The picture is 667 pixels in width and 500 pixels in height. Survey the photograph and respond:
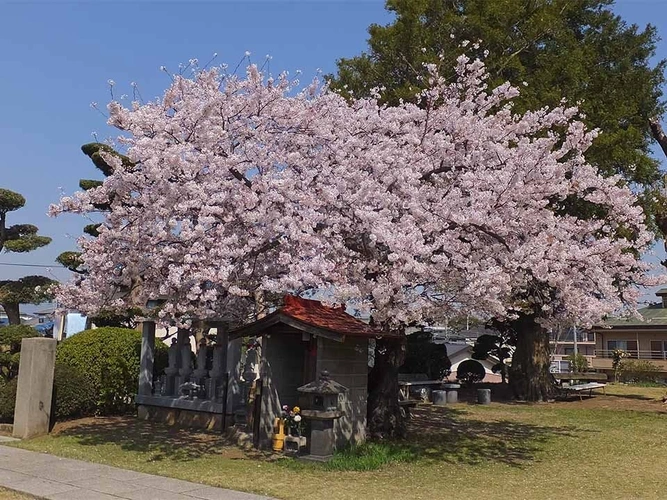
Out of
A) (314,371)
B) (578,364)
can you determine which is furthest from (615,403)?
→ (578,364)

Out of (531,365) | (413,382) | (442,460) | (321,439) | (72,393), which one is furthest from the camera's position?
(531,365)

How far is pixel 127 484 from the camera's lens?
9.16 m

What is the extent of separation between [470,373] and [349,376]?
1813 centimetres

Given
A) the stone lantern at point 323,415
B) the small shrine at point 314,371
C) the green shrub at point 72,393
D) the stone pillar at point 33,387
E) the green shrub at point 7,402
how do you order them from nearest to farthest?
1. the stone lantern at point 323,415
2. the small shrine at point 314,371
3. the stone pillar at point 33,387
4. the green shrub at point 7,402
5. the green shrub at point 72,393

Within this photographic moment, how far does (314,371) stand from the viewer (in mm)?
12445

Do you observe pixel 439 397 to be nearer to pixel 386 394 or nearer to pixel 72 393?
pixel 386 394

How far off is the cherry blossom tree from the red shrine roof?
51cm

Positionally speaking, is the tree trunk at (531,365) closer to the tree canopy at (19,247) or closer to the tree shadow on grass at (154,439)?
the tree shadow on grass at (154,439)

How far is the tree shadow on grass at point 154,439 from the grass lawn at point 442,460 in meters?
0.02

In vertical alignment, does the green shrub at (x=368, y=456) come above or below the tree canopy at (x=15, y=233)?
below

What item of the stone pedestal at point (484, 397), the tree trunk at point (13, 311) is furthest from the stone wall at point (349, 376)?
the tree trunk at point (13, 311)

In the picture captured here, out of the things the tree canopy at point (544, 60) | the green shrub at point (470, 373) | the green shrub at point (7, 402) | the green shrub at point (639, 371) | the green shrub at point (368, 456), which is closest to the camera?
the green shrub at point (368, 456)

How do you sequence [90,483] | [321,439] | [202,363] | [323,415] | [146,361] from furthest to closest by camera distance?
[146,361]
[202,363]
[321,439]
[323,415]
[90,483]

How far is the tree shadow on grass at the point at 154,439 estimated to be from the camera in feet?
38.7
